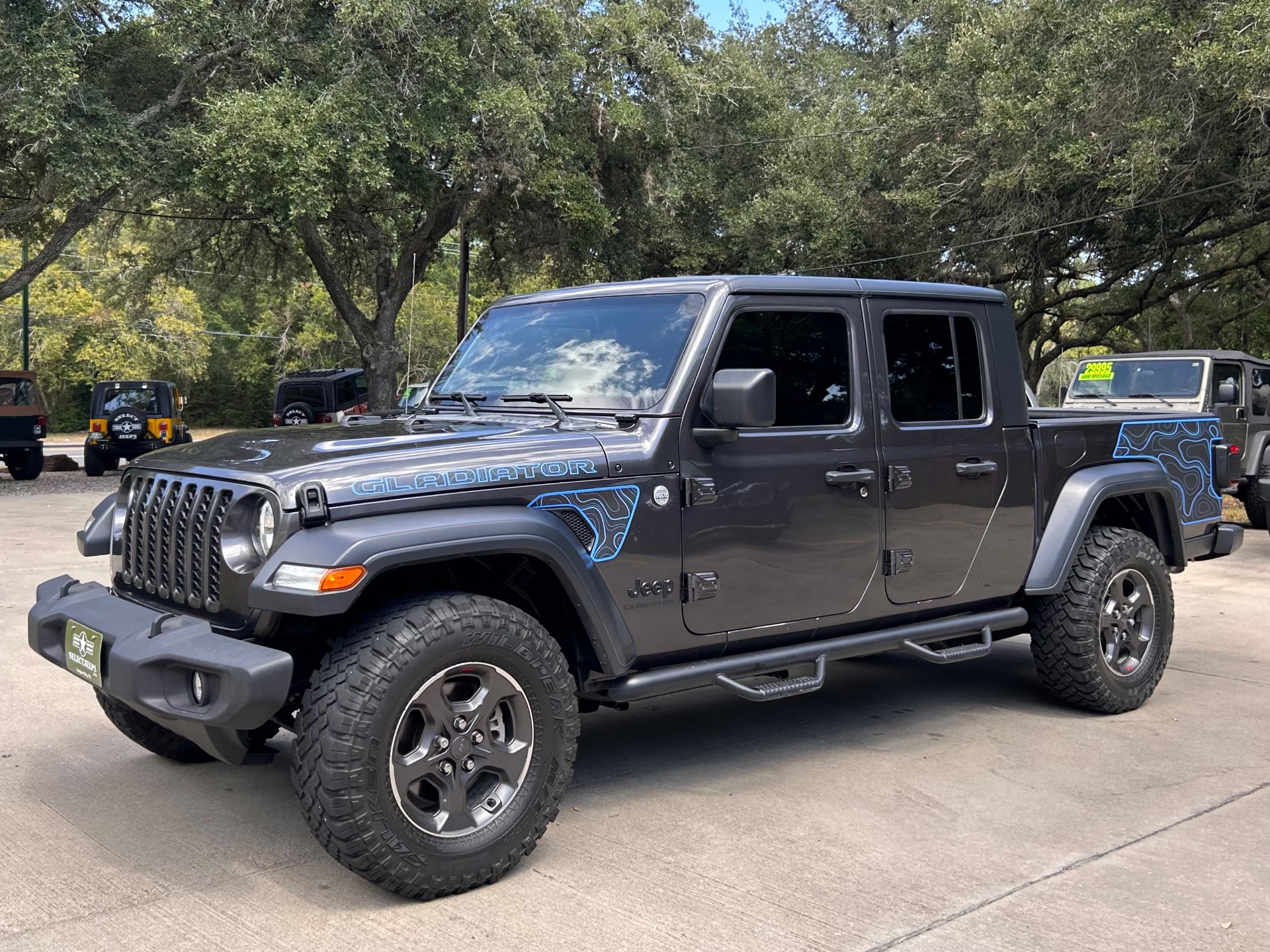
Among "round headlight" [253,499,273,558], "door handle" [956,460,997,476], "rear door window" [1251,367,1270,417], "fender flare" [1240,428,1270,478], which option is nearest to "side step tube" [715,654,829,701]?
"door handle" [956,460,997,476]

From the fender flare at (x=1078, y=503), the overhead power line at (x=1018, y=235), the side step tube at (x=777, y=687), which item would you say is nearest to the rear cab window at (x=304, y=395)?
the overhead power line at (x=1018, y=235)

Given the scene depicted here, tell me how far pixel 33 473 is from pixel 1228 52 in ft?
60.9

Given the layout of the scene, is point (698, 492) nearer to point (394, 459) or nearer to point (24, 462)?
point (394, 459)

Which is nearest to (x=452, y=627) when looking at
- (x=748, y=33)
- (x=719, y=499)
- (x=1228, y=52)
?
(x=719, y=499)

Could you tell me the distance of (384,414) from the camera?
206 inches

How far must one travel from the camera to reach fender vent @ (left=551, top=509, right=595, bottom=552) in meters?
4.01

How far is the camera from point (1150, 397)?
12914 millimetres

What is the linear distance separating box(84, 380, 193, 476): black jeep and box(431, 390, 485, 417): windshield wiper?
57.3ft

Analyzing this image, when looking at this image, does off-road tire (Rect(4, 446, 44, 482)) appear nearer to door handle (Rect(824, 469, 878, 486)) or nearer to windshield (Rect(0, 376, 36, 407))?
windshield (Rect(0, 376, 36, 407))

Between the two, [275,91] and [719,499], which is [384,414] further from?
[275,91]

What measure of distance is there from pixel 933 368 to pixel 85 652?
349 centimetres

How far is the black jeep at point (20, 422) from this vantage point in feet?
63.9

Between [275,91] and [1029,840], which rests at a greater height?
[275,91]

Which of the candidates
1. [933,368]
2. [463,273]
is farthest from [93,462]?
[933,368]
